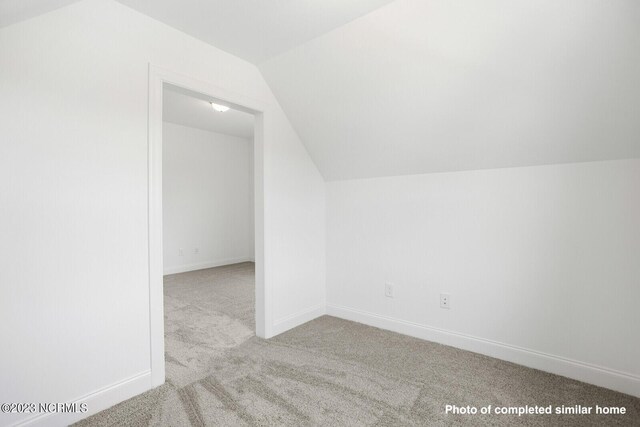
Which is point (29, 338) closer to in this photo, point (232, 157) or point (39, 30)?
point (39, 30)

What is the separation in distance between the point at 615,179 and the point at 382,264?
5.57 feet

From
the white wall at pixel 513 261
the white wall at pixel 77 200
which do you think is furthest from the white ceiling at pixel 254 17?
the white wall at pixel 513 261

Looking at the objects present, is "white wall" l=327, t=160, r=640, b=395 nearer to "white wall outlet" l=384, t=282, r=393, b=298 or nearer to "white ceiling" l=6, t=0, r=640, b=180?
"white wall outlet" l=384, t=282, r=393, b=298

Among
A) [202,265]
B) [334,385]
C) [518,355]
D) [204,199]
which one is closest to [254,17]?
[334,385]

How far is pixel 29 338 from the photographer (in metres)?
1.57

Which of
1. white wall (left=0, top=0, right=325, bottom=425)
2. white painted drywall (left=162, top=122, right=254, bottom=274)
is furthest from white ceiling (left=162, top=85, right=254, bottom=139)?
white wall (left=0, top=0, right=325, bottom=425)

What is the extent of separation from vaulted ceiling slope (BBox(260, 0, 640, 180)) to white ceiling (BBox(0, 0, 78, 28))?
1366 millimetres

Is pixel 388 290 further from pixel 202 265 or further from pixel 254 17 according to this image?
pixel 202 265

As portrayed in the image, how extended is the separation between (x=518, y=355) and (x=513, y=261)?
0.64 meters

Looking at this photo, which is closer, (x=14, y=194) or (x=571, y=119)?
(x=14, y=194)

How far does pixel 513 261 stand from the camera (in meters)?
2.31

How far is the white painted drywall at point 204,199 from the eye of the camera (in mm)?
5395

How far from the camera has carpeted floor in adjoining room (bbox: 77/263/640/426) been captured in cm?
172

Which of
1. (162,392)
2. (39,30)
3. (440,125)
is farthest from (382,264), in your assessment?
(39,30)
